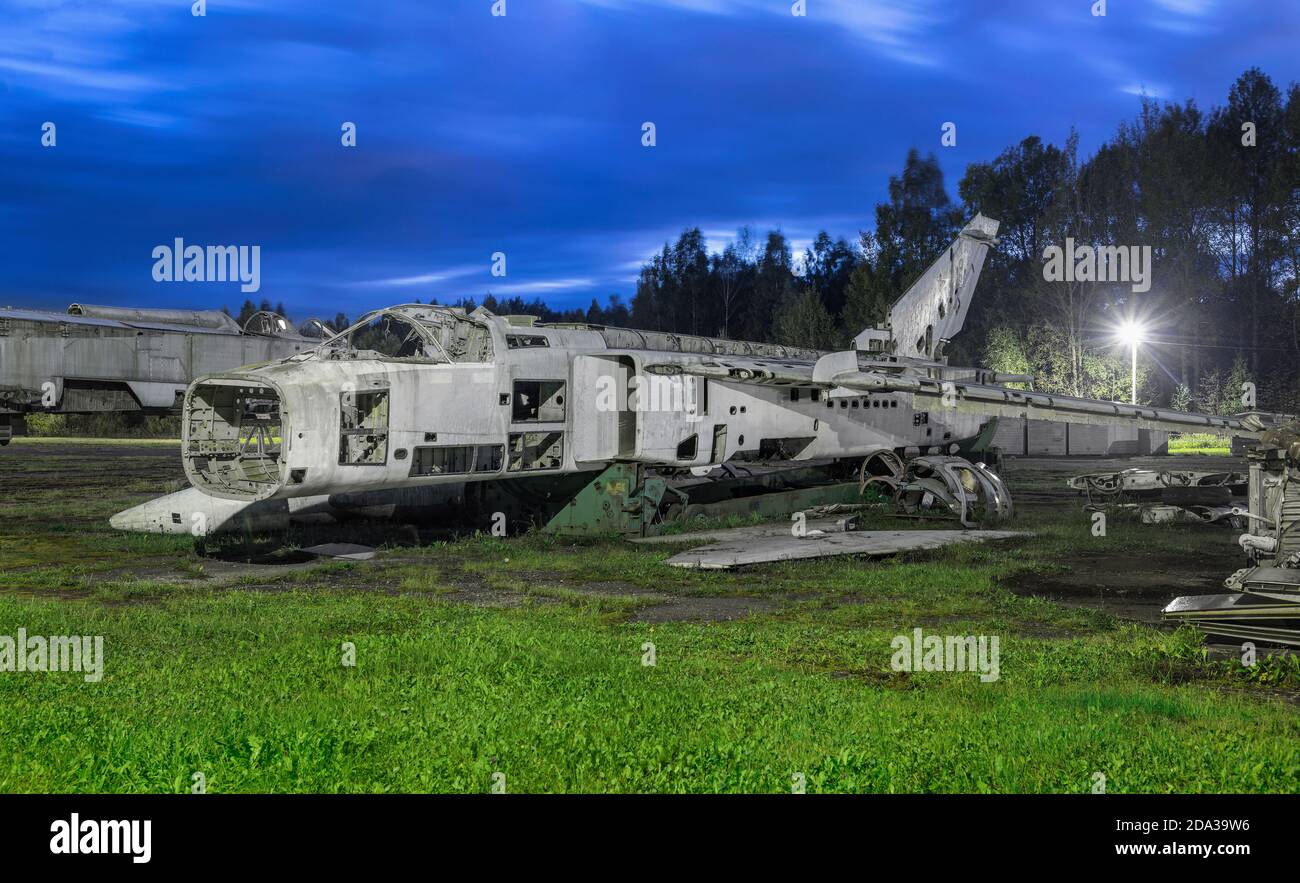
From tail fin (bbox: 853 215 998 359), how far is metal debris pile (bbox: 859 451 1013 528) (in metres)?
3.00

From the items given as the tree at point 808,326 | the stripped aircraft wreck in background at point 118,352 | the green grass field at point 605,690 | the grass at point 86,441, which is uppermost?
the tree at point 808,326

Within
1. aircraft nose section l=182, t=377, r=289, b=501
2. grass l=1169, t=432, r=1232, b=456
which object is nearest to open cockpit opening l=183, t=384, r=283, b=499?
aircraft nose section l=182, t=377, r=289, b=501

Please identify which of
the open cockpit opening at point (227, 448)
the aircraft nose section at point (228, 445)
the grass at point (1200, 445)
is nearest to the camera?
the aircraft nose section at point (228, 445)

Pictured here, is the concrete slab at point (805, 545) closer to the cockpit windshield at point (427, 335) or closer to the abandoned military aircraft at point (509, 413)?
the abandoned military aircraft at point (509, 413)

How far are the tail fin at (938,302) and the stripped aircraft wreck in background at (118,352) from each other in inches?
614

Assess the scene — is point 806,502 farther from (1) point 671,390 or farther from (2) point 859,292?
(2) point 859,292

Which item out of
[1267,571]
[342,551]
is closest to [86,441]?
[342,551]

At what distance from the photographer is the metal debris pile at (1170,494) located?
780 inches

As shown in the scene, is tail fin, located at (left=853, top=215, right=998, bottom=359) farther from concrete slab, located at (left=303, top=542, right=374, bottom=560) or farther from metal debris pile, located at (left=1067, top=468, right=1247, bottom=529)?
concrete slab, located at (left=303, top=542, right=374, bottom=560)

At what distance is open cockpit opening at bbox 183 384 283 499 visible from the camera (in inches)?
525

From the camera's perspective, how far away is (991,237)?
2442 centimetres

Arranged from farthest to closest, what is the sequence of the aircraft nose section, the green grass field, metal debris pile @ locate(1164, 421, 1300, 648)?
the aircraft nose section, metal debris pile @ locate(1164, 421, 1300, 648), the green grass field

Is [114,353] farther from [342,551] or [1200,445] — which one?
[1200,445]

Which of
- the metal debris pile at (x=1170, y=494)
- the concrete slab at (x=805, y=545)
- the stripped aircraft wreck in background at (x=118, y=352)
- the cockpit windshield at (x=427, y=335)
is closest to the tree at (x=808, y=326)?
the stripped aircraft wreck in background at (x=118, y=352)
